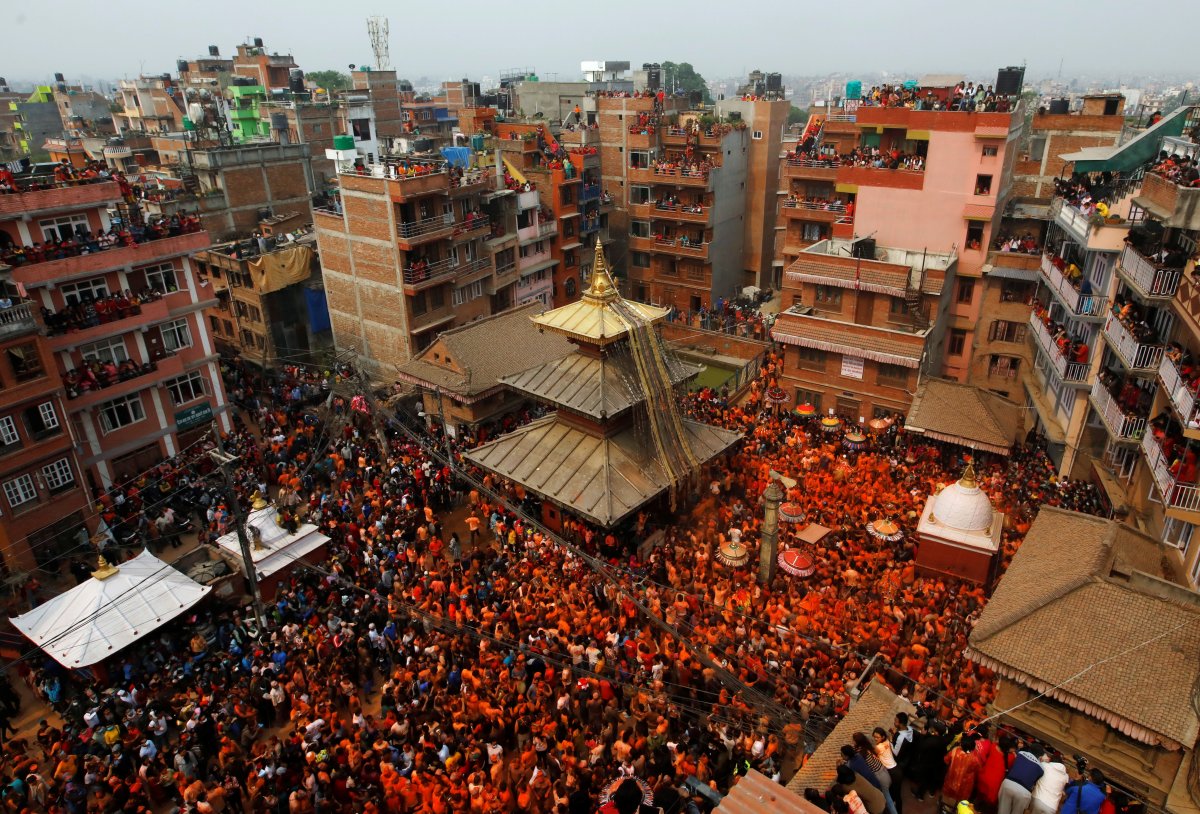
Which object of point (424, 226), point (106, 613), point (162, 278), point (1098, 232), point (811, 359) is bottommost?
point (106, 613)

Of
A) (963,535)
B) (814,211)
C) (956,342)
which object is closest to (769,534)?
(963,535)

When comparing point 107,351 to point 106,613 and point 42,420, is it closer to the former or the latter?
point 42,420

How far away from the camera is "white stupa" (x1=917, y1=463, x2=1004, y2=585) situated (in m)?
22.3

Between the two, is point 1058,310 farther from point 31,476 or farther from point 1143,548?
point 31,476

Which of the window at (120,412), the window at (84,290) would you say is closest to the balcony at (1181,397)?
the window at (120,412)

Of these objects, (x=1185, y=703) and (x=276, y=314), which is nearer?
(x=1185, y=703)

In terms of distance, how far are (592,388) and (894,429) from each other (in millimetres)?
16393

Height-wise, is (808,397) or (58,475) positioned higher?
(58,475)

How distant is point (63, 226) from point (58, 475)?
9.74m

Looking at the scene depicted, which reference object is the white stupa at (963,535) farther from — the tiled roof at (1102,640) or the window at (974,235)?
the window at (974,235)

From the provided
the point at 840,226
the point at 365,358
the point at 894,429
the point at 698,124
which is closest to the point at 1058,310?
the point at 894,429

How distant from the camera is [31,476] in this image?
2620 centimetres

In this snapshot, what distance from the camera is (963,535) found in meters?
22.4

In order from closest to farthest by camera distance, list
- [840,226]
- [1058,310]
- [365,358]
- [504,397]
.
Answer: [1058,310]
[504,397]
[840,226]
[365,358]
